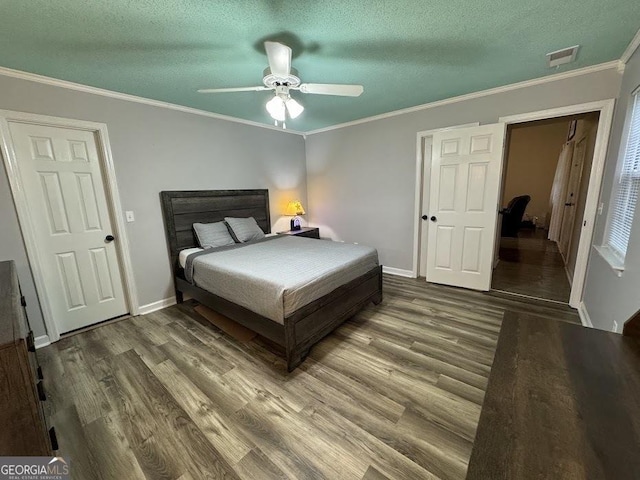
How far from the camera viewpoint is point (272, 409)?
1637 millimetres

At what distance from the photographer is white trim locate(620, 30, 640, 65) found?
1.88m

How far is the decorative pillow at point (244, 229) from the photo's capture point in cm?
351

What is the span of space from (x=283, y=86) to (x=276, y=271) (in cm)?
150

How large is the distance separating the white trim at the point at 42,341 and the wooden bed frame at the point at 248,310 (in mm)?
1150

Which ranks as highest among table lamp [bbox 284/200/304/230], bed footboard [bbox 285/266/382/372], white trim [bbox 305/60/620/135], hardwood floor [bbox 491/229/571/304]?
white trim [bbox 305/60/620/135]

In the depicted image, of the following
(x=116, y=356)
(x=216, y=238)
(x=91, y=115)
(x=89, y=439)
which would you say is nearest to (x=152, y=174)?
(x=91, y=115)

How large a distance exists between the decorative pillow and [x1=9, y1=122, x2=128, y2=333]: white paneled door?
4.29 ft

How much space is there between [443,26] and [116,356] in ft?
11.8

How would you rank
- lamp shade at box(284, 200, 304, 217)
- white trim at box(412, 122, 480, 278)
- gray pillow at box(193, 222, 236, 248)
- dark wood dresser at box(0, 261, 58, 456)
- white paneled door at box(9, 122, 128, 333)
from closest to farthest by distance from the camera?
dark wood dresser at box(0, 261, 58, 456) < white paneled door at box(9, 122, 128, 333) < gray pillow at box(193, 222, 236, 248) < white trim at box(412, 122, 480, 278) < lamp shade at box(284, 200, 304, 217)

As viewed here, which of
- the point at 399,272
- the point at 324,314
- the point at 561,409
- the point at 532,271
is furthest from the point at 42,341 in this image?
the point at 532,271

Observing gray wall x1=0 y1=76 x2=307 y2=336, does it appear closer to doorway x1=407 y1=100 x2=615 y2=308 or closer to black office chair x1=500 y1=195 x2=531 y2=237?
doorway x1=407 y1=100 x2=615 y2=308

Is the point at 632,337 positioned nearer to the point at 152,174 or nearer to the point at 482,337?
the point at 482,337

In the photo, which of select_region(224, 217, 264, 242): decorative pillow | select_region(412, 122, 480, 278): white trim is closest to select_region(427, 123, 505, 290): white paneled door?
select_region(412, 122, 480, 278): white trim

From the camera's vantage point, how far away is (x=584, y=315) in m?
2.55
